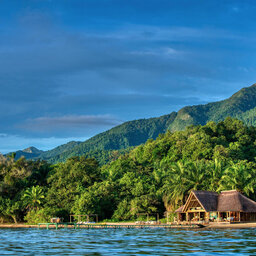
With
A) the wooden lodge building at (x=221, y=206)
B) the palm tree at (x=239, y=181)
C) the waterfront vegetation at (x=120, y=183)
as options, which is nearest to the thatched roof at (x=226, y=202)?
the wooden lodge building at (x=221, y=206)

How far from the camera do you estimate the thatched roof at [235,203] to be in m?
43.2

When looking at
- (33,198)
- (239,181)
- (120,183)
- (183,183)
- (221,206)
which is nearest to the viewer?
(221,206)

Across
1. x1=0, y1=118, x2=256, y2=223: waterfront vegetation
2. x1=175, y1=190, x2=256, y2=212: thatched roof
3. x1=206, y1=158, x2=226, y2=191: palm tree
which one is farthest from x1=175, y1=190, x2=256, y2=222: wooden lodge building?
x1=206, y1=158, x2=226, y2=191: palm tree

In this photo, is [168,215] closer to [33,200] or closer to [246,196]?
[246,196]

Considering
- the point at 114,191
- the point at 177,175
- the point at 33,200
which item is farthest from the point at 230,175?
the point at 33,200

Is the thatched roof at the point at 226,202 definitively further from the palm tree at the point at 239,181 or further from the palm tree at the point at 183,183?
the palm tree at the point at 183,183

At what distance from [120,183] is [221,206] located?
1672 cm

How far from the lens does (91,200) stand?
51.4 meters

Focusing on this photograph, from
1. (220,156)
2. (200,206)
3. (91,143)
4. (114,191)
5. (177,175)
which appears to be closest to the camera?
(200,206)

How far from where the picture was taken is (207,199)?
44.9 metres

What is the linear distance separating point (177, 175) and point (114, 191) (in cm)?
1003

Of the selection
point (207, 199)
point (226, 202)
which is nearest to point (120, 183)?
point (207, 199)

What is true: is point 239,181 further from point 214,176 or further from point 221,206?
point 221,206

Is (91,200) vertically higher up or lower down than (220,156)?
lower down
